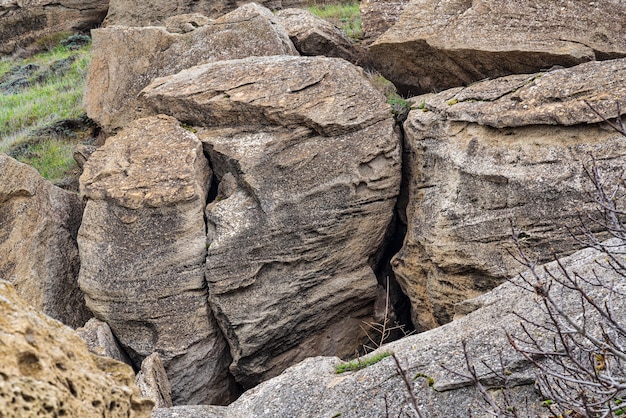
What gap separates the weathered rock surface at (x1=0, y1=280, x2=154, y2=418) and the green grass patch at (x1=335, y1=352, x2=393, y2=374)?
3450mm

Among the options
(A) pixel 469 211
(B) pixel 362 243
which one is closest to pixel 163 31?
(B) pixel 362 243

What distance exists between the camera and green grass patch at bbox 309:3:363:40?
58.0 feet

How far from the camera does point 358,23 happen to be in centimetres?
1839

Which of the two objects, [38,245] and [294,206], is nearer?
[294,206]

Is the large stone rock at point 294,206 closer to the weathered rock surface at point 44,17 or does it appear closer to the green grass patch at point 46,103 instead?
the green grass patch at point 46,103

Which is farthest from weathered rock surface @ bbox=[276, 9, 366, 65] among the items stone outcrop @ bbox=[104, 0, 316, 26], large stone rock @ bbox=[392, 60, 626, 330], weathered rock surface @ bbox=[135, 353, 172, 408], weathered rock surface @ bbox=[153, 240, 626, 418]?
weathered rock surface @ bbox=[153, 240, 626, 418]

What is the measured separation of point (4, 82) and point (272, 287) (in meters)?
14.6

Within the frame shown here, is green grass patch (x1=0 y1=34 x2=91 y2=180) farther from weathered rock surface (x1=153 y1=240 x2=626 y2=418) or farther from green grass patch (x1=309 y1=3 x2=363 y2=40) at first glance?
weathered rock surface (x1=153 y1=240 x2=626 y2=418)

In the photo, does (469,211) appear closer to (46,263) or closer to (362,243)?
(362,243)

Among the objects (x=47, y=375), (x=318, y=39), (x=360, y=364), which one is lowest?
(x=360, y=364)

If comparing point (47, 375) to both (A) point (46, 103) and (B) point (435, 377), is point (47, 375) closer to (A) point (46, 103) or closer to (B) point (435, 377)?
(B) point (435, 377)

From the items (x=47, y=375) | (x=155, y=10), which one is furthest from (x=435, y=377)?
(x=155, y=10)

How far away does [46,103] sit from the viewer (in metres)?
18.4

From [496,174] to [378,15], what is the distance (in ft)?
23.2
